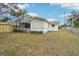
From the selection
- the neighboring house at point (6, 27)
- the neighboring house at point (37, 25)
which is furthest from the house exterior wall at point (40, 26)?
the neighboring house at point (6, 27)

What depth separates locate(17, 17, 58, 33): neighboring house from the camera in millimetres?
2387

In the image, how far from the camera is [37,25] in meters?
2.39

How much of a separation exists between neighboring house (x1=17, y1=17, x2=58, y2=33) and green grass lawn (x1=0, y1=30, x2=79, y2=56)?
50 millimetres

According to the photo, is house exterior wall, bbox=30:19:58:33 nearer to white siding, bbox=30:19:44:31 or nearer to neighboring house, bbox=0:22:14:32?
white siding, bbox=30:19:44:31

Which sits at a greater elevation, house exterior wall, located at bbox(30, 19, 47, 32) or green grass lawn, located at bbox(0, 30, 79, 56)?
house exterior wall, located at bbox(30, 19, 47, 32)

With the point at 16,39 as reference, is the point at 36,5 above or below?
above

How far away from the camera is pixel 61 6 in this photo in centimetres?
236

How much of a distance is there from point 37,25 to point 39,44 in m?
0.19

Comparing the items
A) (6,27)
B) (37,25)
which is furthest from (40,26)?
(6,27)

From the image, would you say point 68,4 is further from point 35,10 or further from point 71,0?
point 35,10

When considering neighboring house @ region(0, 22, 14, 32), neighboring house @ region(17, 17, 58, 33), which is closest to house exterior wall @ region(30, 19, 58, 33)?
neighboring house @ region(17, 17, 58, 33)

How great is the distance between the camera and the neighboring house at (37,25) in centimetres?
239

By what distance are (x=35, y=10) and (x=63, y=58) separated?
55 cm

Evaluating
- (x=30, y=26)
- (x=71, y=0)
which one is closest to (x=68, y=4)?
(x=71, y=0)
